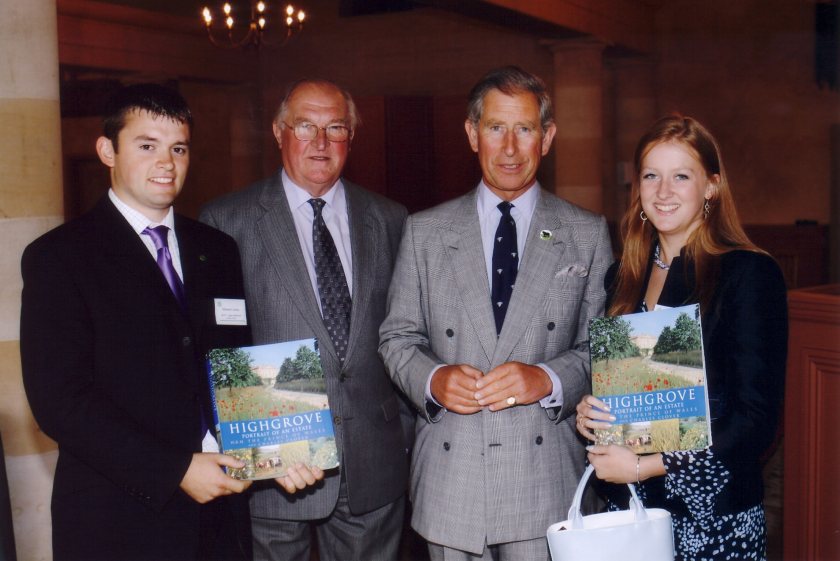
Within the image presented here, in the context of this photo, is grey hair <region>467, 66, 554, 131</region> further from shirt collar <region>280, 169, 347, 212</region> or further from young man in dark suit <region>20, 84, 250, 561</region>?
young man in dark suit <region>20, 84, 250, 561</region>

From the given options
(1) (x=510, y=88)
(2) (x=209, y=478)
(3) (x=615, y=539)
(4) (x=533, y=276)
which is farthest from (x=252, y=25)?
(3) (x=615, y=539)

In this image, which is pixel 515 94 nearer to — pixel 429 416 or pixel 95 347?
pixel 429 416

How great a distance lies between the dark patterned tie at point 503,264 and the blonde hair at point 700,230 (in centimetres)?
29

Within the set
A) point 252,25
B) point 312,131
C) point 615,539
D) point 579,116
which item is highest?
point 252,25

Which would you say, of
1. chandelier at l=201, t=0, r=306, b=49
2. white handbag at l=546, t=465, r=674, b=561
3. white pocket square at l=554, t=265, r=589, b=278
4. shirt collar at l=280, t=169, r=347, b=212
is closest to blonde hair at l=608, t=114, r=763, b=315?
white pocket square at l=554, t=265, r=589, b=278

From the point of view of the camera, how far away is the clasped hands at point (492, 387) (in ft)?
7.17

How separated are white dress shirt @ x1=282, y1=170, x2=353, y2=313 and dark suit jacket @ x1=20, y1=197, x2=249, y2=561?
0.66 meters

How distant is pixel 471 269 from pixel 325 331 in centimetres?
52

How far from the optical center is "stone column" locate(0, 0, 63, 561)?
293 cm

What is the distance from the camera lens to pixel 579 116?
9.84 metres

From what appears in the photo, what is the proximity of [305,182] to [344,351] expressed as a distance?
551mm

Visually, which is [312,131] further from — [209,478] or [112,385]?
[209,478]

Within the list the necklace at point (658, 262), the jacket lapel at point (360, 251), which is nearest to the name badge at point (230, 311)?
the jacket lapel at point (360, 251)

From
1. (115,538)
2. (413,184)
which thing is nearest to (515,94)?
(115,538)
